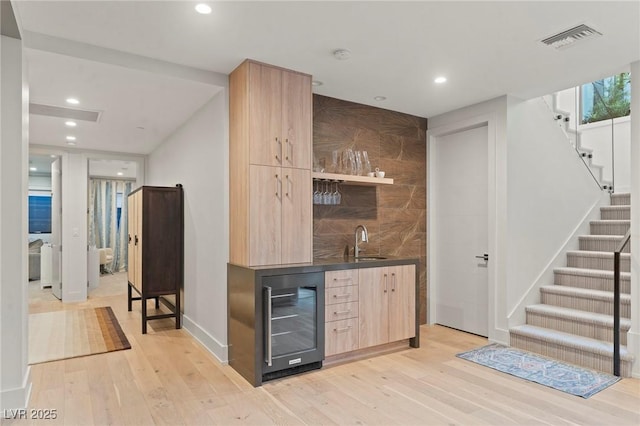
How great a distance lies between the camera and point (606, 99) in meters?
5.78

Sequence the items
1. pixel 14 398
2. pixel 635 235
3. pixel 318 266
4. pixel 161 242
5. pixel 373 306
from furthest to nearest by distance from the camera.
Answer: pixel 161 242 < pixel 373 306 < pixel 318 266 < pixel 635 235 < pixel 14 398

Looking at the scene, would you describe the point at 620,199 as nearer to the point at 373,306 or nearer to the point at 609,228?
the point at 609,228

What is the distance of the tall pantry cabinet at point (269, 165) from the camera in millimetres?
3301

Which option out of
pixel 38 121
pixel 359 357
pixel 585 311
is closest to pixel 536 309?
pixel 585 311

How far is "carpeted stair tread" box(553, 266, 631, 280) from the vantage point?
393cm

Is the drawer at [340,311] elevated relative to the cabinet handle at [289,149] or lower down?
lower down

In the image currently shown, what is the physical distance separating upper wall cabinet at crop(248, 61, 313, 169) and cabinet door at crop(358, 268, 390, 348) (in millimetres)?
1225

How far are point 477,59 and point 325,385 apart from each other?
9.71 feet

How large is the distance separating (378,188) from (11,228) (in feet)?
11.4

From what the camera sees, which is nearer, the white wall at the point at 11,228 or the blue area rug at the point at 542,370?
the white wall at the point at 11,228

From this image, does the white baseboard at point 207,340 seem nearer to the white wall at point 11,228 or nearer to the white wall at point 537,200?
the white wall at point 11,228

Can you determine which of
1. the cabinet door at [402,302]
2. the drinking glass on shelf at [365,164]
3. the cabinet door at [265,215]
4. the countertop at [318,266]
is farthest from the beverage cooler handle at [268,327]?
the drinking glass on shelf at [365,164]

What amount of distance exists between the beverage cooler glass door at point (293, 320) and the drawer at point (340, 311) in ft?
0.23

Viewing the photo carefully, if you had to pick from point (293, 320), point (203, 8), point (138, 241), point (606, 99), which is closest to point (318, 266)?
point (293, 320)
